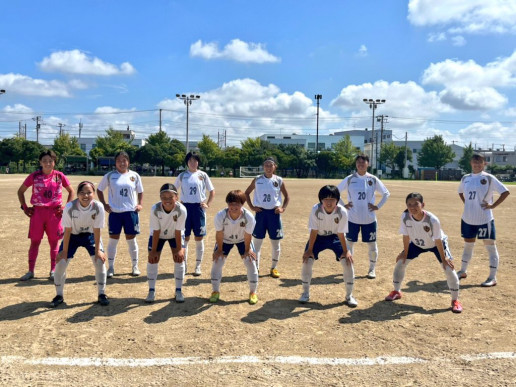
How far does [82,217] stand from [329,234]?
11.8 feet

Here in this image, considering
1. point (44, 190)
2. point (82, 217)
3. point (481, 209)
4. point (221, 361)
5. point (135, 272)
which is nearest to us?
point (221, 361)

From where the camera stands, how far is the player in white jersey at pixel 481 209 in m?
6.61

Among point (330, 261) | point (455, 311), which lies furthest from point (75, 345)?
point (330, 261)

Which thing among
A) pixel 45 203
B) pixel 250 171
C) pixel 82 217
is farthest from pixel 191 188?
pixel 250 171

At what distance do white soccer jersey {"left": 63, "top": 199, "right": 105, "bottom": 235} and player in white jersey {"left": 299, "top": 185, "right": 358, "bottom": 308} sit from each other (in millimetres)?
3065

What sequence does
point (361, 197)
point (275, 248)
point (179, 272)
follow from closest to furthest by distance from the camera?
point (179, 272), point (361, 197), point (275, 248)

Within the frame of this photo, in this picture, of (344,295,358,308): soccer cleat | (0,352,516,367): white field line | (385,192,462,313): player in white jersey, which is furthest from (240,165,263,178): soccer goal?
(0,352,516,367): white field line

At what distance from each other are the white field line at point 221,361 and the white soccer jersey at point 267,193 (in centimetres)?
354

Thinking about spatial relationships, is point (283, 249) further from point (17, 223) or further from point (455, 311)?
point (17, 223)

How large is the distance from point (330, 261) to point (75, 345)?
18.6 feet

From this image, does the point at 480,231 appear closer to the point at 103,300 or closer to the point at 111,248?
the point at 103,300

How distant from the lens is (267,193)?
281 inches

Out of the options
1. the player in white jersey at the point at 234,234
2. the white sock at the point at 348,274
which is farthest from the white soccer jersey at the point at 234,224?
the white sock at the point at 348,274

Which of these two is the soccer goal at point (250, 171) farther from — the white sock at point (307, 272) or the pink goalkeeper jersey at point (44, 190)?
the white sock at point (307, 272)
